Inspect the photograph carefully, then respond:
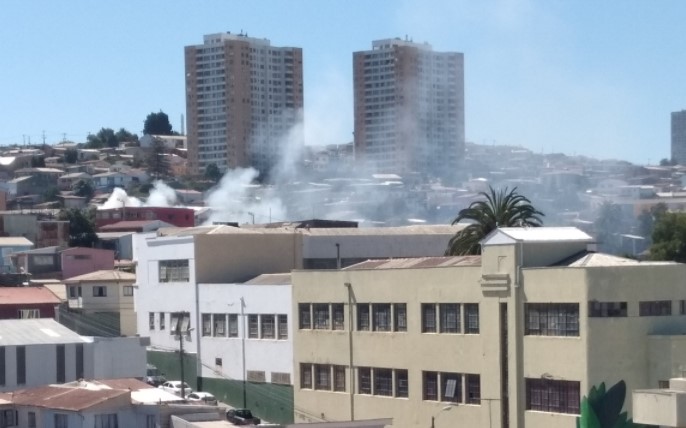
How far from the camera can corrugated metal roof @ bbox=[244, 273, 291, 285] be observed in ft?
143

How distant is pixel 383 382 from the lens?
38.8 meters

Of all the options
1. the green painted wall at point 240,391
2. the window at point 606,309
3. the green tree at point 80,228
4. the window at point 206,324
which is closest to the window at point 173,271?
the window at point 206,324

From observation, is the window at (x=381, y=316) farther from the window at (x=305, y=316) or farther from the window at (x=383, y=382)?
the window at (x=305, y=316)

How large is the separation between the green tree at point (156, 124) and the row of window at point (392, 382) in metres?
144

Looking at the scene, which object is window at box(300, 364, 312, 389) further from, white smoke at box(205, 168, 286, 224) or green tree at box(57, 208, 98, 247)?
white smoke at box(205, 168, 286, 224)

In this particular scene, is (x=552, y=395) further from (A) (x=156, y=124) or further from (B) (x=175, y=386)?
(A) (x=156, y=124)

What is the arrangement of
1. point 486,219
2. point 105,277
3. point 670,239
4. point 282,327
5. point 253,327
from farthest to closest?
1. point 670,239
2. point 105,277
3. point 253,327
4. point 486,219
5. point 282,327

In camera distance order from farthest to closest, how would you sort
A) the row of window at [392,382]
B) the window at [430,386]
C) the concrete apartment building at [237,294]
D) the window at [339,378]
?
the concrete apartment building at [237,294], the window at [339,378], the window at [430,386], the row of window at [392,382]

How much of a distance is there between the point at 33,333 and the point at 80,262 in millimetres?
31317

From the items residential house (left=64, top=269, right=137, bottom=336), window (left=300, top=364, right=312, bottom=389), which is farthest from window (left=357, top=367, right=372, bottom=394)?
residential house (left=64, top=269, right=137, bottom=336)

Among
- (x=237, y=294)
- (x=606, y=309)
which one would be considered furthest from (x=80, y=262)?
(x=606, y=309)

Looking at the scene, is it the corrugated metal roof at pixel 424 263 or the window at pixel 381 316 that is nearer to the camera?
the corrugated metal roof at pixel 424 263

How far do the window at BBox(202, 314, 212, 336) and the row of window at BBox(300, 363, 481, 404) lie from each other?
17.6ft

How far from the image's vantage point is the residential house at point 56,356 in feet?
120
